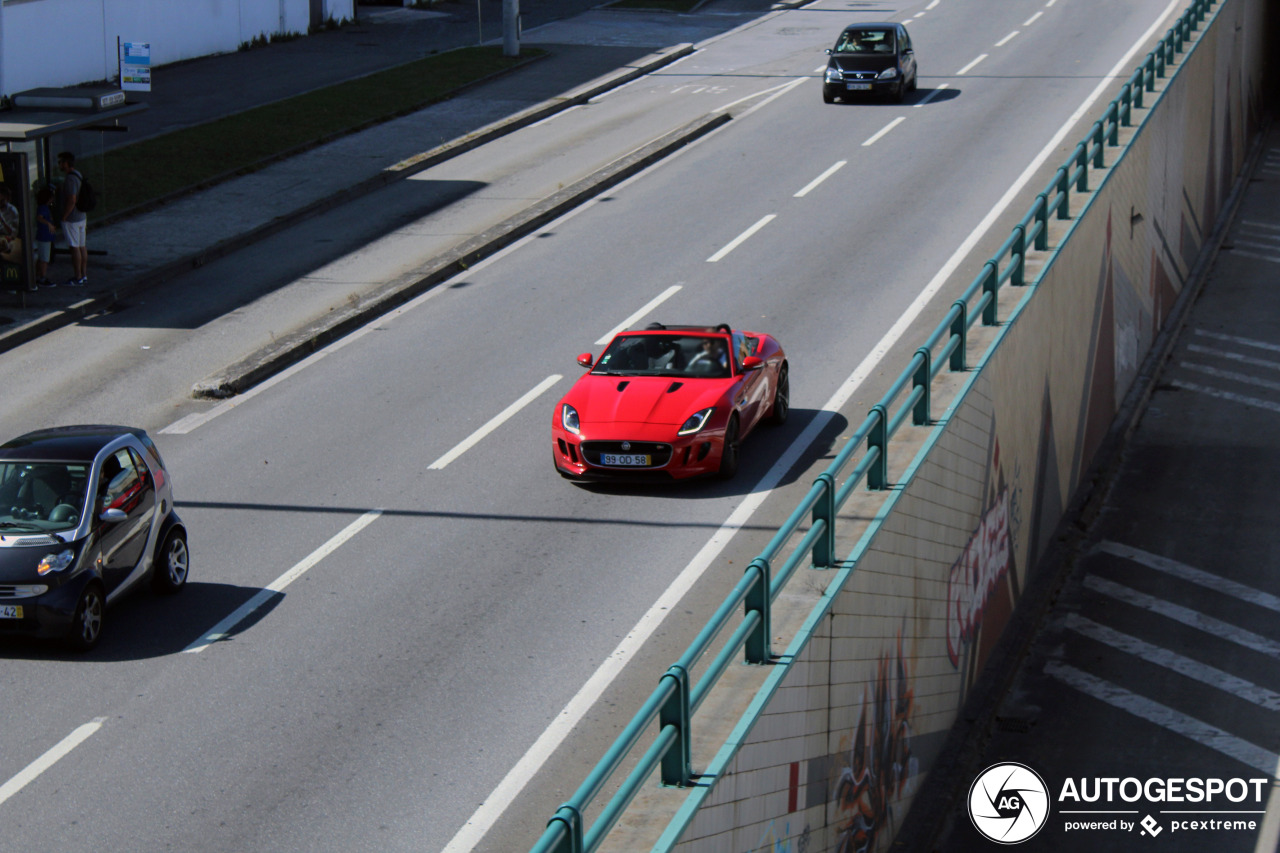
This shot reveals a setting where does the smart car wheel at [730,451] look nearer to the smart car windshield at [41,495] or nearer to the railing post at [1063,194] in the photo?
the railing post at [1063,194]

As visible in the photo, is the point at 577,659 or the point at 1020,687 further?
the point at 1020,687

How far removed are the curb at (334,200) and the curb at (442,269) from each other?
12.8 feet

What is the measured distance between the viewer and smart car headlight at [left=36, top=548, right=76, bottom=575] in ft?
40.2

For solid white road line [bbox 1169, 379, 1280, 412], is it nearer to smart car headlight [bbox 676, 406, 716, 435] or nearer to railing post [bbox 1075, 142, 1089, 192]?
railing post [bbox 1075, 142, 1089, 192]

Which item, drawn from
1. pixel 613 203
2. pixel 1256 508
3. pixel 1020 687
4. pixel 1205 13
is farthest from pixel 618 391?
pixel 1205 13

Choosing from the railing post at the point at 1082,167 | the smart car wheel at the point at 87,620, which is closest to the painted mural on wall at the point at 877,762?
the smart car wheel at the point at 87,620

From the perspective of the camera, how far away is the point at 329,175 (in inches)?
1217

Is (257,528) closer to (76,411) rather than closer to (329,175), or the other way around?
(76,411)

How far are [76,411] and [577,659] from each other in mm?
9614

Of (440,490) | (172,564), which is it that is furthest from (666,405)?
(172,564)

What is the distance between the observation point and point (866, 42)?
3694 centimetres

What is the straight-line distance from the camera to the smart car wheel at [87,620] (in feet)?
40.5

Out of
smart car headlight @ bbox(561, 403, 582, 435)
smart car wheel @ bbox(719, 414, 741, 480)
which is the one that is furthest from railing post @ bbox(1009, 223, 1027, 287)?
smart car headlight @ bbox(561, 403, 582, 435)

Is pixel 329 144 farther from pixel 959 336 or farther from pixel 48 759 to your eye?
pixel 48 759
